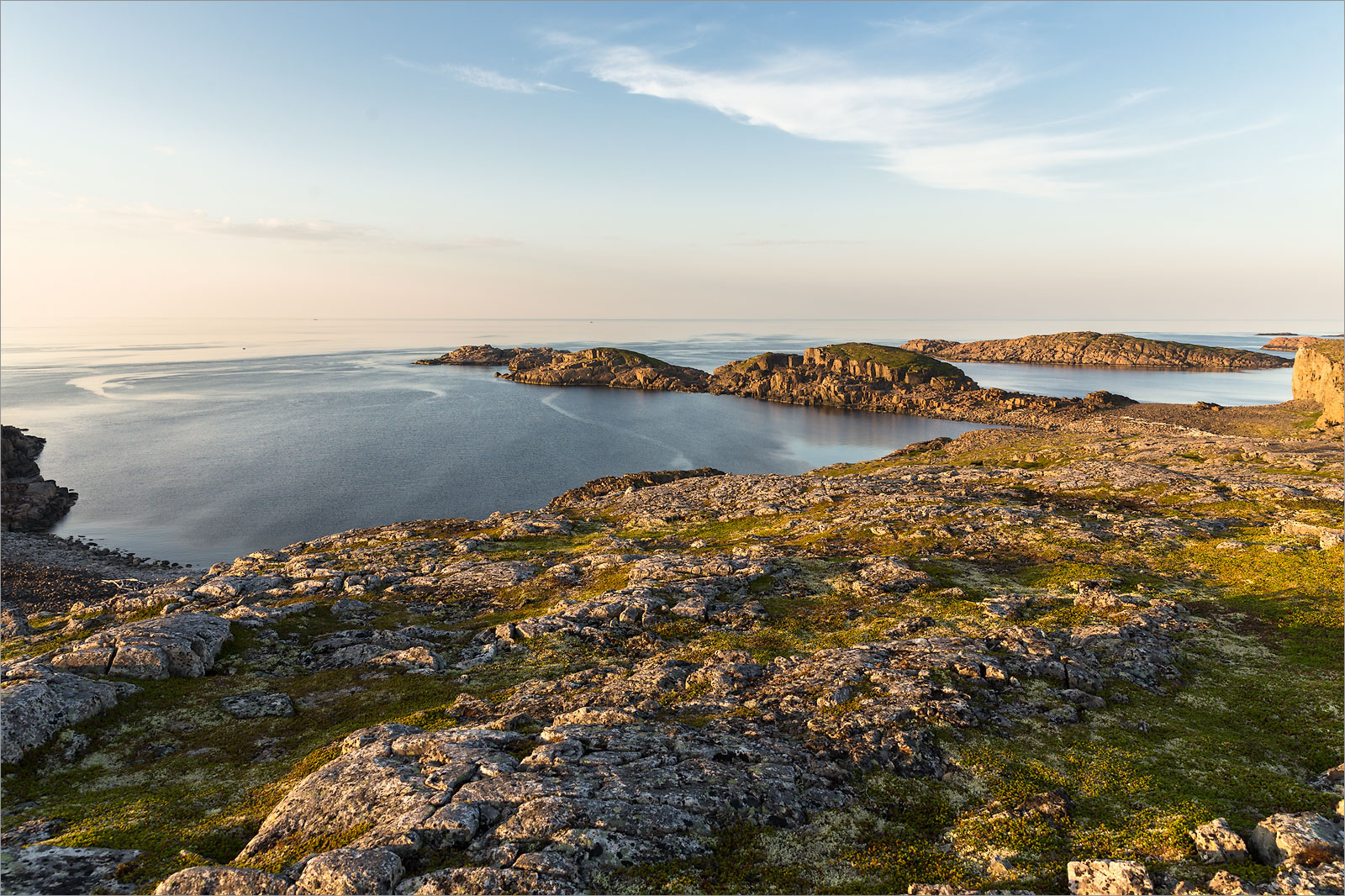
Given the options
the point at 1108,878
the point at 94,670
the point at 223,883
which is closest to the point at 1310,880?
the point at 1108,878

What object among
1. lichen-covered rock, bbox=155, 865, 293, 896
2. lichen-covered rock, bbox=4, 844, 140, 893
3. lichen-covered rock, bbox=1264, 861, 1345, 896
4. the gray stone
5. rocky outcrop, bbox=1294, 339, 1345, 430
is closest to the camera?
lichen-covered rock, bbox=1264, 861, 1345, 896

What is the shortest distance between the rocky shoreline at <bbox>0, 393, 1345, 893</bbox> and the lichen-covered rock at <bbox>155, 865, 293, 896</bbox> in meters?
0.10

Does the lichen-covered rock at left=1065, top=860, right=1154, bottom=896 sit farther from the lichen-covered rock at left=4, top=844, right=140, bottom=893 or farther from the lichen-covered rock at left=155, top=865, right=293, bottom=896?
the lichen-covered rock at left=4, top=844, right=140, bottom=893

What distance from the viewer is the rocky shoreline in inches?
679

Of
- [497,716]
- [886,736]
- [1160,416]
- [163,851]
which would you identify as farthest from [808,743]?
[1160,416]

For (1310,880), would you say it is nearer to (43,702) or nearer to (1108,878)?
(1108,878)

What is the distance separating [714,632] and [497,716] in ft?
→ 53.0

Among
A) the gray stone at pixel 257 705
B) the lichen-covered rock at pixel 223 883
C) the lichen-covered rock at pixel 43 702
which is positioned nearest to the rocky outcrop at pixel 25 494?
the lichen-covered rock at pixel 43 702

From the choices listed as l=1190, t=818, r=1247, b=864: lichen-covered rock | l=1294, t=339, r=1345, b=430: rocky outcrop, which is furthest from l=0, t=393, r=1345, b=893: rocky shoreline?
l=1294, t=339, r=1345, b=430: rocky outcrop

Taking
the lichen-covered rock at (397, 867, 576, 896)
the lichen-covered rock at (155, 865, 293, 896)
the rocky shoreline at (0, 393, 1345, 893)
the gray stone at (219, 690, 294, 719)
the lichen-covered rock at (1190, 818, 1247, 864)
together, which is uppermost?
the lichen-covered rock at (397, 867, 576, 896)

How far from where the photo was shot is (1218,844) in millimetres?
17156

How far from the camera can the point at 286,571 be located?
56.6 metres

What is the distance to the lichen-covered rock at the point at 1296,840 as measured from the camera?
633 inches

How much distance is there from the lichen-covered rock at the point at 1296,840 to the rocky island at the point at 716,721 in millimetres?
95
